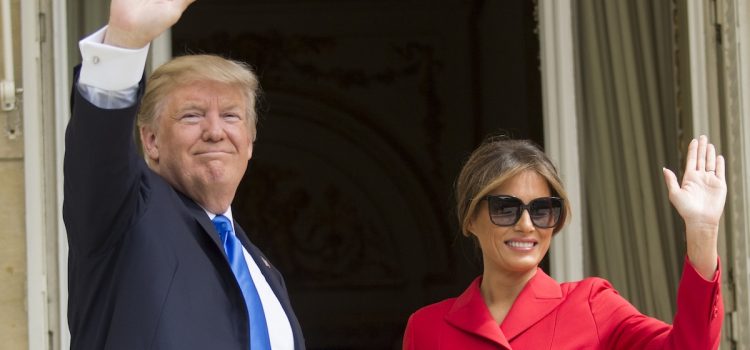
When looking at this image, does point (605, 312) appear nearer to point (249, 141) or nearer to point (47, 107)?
point (249, 141)

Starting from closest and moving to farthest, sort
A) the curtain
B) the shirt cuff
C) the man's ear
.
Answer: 1. the shirt cuff
2. the man's ear
3. the curtain

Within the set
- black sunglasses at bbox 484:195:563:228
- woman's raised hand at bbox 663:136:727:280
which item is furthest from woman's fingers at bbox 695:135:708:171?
black sunglasses at bbox 484:195:563:228

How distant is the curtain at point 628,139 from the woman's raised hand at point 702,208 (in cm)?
150

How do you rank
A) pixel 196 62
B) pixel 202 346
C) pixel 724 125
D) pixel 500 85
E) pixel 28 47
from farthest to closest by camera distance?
1. pixel 500 85
2. pixel 724 125
3. pixel 28 47
4. pixel 196 62
5. pixel 202 346

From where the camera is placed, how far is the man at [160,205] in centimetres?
157

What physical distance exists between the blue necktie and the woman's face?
19.1 inches

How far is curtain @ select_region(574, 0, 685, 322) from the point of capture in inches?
135

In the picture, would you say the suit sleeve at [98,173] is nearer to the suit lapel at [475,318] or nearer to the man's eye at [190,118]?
the man's eye at [190,118]

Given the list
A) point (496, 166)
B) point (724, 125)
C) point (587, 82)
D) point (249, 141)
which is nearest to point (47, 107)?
point (249, 141)

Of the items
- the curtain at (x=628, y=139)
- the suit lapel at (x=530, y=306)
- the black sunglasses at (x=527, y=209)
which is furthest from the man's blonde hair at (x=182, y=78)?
the curtain at (x=628, y=139)

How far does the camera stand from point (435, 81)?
672 centimetres

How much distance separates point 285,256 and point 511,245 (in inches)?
191

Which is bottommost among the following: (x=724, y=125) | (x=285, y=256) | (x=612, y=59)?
(x=285, y=256)

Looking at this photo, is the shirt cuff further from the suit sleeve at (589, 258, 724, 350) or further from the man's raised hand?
the suit sleeve at (589, 258, 724, 350)
